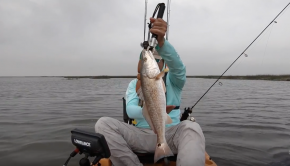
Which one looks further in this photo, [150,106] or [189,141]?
[189,141]

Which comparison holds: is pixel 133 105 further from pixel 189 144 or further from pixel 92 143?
pixel 189 144

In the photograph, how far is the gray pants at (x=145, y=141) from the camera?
3197 mm

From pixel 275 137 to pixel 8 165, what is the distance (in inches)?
328

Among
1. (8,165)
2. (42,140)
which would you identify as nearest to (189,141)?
(8,165)

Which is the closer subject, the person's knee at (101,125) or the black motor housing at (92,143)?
the black motor housing at (92,143)

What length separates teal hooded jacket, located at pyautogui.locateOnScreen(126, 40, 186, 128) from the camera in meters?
3.60

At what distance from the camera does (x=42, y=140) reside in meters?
7.75

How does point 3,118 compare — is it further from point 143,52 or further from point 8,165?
point 143,52

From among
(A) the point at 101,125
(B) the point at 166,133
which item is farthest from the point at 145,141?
(A) the point at 101,125

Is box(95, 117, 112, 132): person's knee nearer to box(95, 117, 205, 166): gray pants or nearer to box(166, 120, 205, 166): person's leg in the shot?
box(95, 117, 205, 166): gray pants

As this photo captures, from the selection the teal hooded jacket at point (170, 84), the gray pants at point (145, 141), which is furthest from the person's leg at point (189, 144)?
the teal hooded jacket at point (170, 84)

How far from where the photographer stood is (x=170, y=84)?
435cm

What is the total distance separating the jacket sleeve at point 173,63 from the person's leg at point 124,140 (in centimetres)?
103

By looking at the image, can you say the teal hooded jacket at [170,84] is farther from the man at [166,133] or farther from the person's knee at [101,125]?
the person's knee at [101,125]
